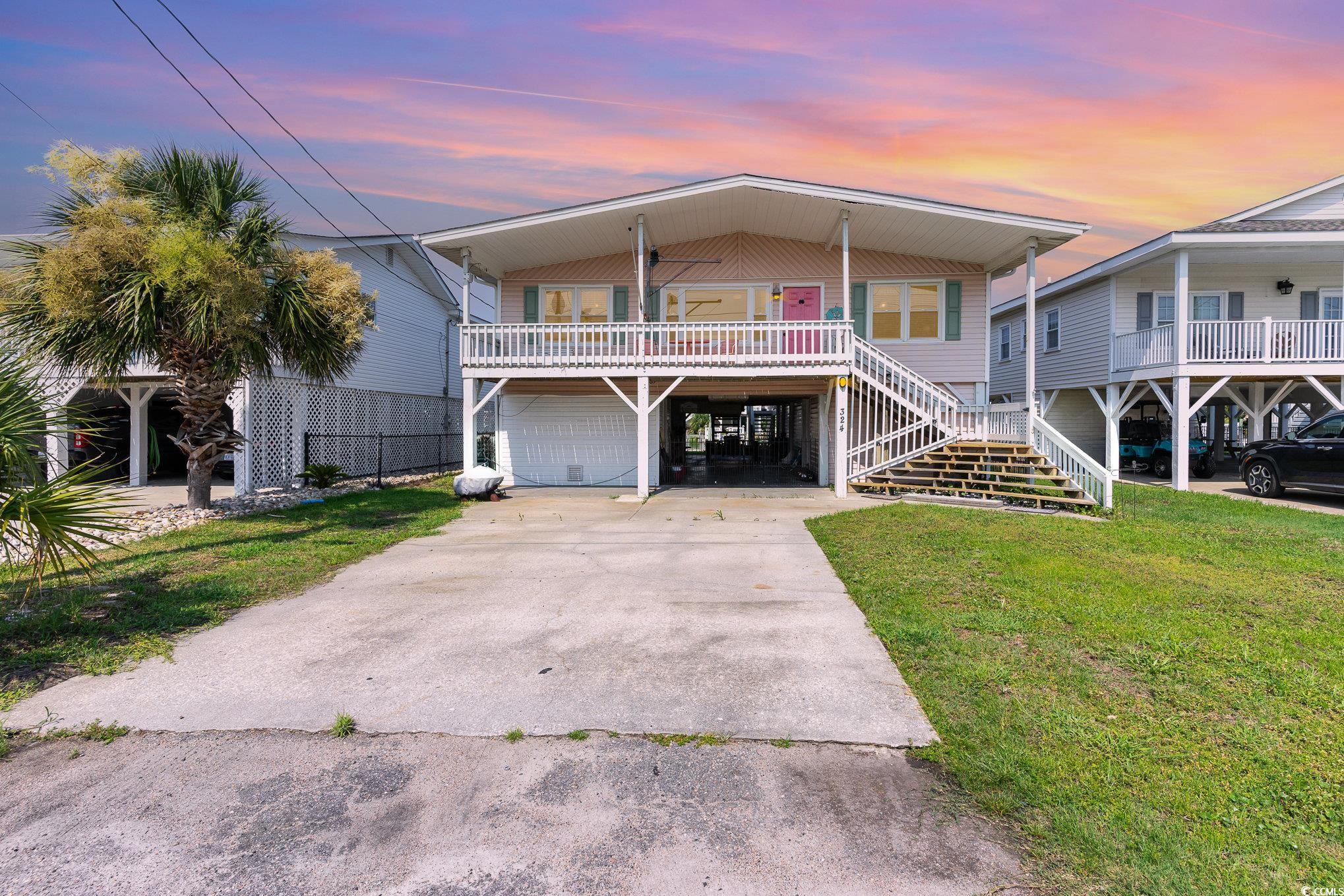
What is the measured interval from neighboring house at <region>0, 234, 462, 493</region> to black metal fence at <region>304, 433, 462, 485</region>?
1.4 inches

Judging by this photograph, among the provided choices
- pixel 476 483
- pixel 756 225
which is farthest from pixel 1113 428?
pixel 476 483

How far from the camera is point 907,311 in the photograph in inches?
637

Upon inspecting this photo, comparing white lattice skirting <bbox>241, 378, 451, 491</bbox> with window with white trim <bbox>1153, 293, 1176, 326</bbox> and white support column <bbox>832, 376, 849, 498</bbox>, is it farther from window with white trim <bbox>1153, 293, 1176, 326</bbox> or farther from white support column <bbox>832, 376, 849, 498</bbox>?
window with white trim <bbox>1153, 293, 1176, 326</bbox>

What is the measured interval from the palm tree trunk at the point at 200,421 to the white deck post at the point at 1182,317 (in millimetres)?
18096

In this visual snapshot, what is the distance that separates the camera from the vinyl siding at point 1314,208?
16.8 metres

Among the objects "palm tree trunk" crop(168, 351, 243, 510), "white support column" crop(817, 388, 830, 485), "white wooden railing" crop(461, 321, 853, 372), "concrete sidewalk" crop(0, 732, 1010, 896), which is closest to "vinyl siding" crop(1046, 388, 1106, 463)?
"white support column" crop(817, 388, 830, 485)

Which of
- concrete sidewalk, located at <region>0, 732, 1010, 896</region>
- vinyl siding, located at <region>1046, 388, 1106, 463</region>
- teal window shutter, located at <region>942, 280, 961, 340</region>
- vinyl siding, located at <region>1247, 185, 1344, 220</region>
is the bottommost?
Result: concrete sidewalk, located at <region>0, 732, 1010, 896</region>

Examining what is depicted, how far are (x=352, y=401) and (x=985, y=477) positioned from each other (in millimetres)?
14910

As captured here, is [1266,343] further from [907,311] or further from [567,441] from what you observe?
[567,441]

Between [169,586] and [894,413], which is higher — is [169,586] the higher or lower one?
the lower one

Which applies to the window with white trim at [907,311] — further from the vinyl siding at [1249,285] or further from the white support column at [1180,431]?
the vinyl siding at [1249,285]

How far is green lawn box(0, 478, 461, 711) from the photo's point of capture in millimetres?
4840

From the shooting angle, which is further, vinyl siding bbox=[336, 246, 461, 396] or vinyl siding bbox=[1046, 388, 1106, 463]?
vinyl siding bbox=[1046, 388, 1106, 463]

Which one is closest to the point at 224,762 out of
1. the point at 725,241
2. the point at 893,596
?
the point at 893,596
